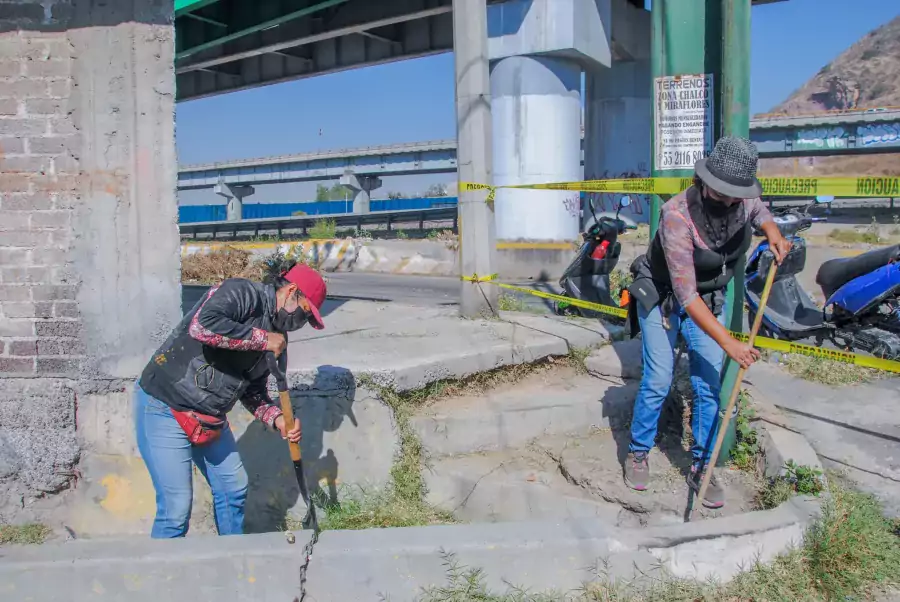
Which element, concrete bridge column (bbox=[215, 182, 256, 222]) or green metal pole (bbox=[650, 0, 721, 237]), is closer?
green metal pole (bbox=[650, 0, 721, 237])

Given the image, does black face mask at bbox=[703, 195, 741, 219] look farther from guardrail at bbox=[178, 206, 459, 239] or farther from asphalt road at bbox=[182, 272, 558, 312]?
guardrail at bbox=[178, 206, 459, 239]

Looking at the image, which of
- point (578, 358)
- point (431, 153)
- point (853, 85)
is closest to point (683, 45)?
point (578, 358)

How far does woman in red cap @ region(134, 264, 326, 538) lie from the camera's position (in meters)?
3.35

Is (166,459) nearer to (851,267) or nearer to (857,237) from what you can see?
(851,267)

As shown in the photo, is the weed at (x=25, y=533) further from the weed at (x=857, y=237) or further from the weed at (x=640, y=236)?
the weed at (x=857, y=237)

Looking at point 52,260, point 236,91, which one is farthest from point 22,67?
point 236,91

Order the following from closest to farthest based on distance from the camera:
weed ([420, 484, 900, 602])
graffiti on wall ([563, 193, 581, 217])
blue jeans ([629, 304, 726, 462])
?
weed ([420, 484, 900, 602])
blue jeans ([629, 304, 726, 462])
graffiti on wall ([563, 193, 581, 217])

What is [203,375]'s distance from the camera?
11.2 feet

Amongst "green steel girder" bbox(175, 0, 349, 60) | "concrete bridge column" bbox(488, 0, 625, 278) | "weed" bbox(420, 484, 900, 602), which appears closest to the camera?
"weed" bbox(420, 484, 900, 602)

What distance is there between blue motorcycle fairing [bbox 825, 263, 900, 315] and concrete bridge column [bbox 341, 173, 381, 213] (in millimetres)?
38317

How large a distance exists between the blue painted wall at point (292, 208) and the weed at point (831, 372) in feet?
128

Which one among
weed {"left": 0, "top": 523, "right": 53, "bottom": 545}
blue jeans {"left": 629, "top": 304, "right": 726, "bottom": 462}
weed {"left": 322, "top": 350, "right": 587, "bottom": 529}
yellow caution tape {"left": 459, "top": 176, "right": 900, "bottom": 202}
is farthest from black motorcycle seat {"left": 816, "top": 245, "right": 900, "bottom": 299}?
weed {"left": 0, "top": 523, "right": 53, "bottom": 545}

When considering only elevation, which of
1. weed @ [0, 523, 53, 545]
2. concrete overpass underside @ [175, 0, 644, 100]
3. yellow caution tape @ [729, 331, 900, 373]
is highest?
concrete overpass underside @ [175, 0, 644, 100]

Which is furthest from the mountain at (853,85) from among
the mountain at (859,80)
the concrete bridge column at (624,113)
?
the concrete bridge column at (624,113)
